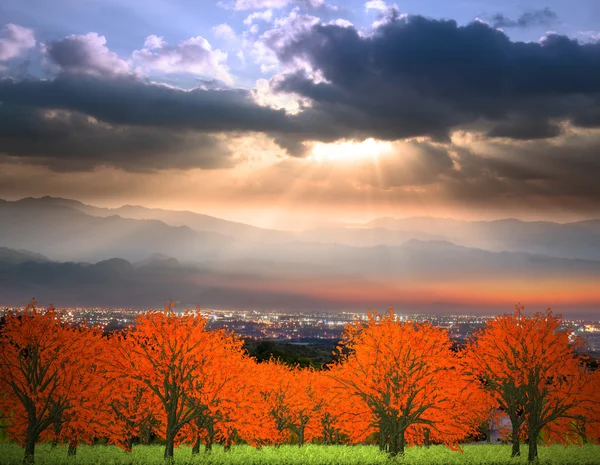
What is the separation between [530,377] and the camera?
55750 mm

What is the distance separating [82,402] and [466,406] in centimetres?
3953

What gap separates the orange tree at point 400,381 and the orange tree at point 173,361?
12.2 m

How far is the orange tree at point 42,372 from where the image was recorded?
4950 cm

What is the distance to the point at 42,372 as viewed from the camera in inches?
2000

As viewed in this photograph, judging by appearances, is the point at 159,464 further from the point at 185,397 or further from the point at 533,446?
the point at 533,446

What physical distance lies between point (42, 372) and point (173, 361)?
37.2 feet

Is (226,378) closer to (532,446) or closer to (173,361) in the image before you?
(173,361)

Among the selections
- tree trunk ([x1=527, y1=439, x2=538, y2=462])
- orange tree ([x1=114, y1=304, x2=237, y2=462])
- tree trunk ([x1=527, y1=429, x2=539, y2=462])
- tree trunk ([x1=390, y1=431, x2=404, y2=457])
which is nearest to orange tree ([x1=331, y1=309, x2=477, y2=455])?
tree trunk ([x1=390, y1=431, x2=404, y2=457])

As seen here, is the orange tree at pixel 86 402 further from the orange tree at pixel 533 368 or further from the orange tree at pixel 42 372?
the orange tree at pixel 533 368

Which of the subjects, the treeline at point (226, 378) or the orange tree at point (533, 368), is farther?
the orange tree at point (533, 368)

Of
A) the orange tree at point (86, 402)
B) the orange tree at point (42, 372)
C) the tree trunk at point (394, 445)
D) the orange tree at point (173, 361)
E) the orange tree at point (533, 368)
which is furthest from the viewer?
the orange tree at point (533, 368)

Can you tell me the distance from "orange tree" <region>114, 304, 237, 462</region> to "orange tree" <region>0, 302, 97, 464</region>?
3.72m

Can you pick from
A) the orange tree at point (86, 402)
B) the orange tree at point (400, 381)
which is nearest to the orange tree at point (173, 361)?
the orange tree at point (86, 402)

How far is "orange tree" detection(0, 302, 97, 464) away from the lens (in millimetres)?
49500
